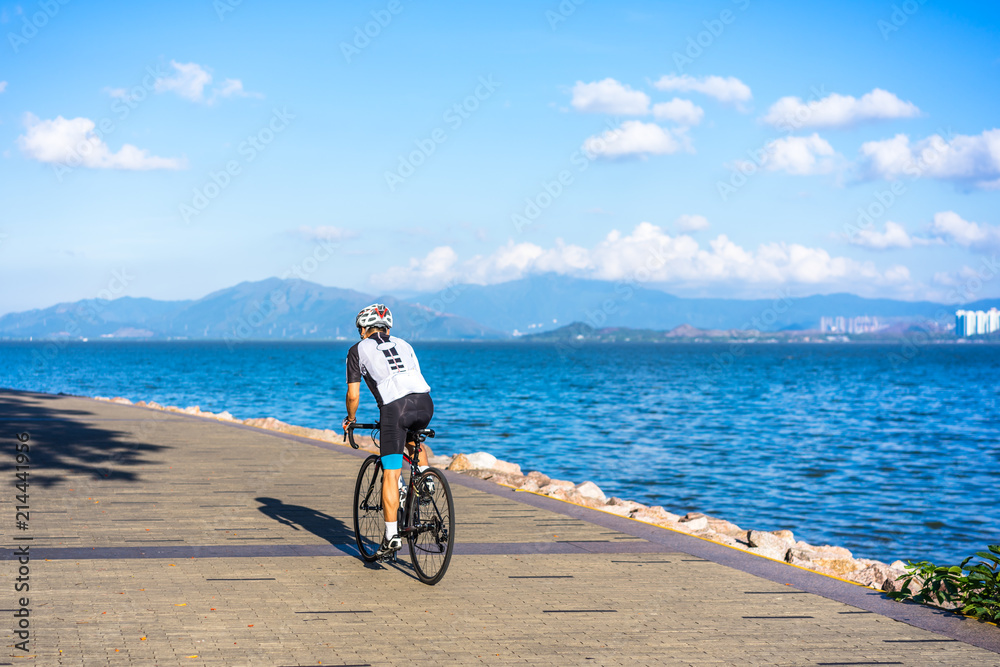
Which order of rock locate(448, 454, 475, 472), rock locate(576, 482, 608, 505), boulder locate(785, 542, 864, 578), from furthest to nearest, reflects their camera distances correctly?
1. rock locate(448, 454, 475, 472)
2. rock locate(576, 482, 608, 505)
3. boulder locate(785, 542, 864, 578)

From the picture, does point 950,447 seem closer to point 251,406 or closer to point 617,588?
point 617,588

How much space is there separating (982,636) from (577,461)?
1756 centimetres

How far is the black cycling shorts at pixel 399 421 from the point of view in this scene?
260 inches

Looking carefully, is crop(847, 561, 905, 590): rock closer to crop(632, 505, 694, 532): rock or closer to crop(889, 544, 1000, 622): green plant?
crop(889, 544, 1000, 622): green plant

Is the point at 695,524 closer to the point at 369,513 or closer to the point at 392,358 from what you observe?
the point at 369,513

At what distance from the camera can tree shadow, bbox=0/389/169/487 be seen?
11812 mm

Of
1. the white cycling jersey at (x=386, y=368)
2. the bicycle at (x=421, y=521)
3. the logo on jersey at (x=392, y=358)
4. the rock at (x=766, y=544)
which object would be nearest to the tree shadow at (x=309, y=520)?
the bicycle at (x=421, y=521)

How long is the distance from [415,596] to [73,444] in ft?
35.1

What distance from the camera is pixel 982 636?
5.39 meters

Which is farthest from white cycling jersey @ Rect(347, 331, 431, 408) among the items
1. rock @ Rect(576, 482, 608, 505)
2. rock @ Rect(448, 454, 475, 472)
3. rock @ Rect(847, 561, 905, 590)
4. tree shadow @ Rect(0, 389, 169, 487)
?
rock @ Rect(448, 454, 475, 472)

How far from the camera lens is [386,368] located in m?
6.61

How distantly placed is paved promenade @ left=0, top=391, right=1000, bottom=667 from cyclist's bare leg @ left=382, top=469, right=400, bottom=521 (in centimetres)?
49

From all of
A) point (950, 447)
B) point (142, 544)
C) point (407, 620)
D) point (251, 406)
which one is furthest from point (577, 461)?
point (251, 406)

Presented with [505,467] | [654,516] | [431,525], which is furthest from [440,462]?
[431,525]
